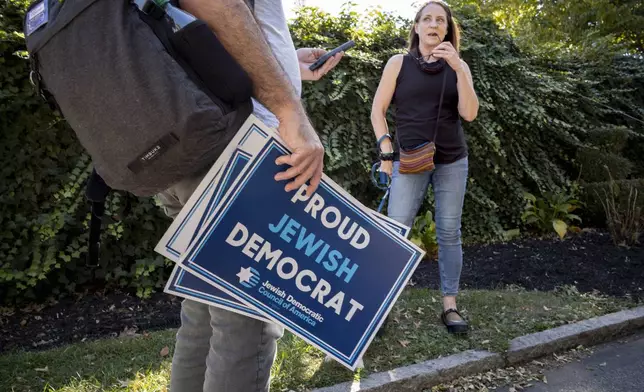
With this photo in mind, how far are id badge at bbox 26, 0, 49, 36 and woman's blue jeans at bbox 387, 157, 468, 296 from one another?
2372 millimetres

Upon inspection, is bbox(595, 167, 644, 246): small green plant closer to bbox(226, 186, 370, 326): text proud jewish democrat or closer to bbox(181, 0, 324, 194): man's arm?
bbox(226, 186, 370, 326): text proud jewish democrat

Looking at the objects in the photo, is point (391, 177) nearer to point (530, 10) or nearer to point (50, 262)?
point (50, 262)

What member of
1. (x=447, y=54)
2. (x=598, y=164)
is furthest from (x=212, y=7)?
(x=598, y=164)

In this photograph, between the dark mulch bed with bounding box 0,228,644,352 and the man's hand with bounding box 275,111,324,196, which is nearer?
the man's hand with bounding box 275,111,324,196

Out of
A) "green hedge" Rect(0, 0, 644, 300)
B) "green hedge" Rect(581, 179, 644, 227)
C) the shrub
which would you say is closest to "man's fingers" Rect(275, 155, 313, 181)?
"green hedge" Rect(0, 0, 644, 300)

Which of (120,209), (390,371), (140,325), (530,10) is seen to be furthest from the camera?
(530,10)

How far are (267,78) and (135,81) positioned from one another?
1.06 ft

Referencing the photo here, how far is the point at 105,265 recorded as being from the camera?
4.23 m

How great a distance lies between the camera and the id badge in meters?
1.25

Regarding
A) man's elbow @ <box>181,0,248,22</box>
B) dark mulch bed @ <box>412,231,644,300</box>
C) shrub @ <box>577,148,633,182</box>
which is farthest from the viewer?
shrub @ <box>577,148,633,182</box>

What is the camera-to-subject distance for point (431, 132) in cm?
326

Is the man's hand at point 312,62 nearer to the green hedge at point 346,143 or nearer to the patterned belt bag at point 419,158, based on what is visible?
the patterned belt bag at point 419,158

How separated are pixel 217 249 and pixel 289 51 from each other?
2.07ft

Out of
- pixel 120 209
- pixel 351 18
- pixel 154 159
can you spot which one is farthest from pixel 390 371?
pixel 351 18
